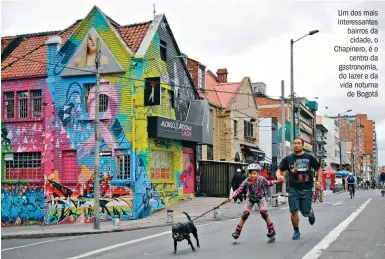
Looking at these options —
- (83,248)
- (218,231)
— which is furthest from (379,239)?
(83,248)

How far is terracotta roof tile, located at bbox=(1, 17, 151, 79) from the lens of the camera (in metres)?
26.5

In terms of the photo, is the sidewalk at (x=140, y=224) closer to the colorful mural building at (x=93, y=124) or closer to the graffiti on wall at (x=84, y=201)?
the colorful mural building at (x=93, y=124)

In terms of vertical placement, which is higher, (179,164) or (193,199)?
(179,164)

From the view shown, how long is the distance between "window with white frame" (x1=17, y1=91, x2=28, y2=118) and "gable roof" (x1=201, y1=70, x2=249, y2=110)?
12634 millimetres

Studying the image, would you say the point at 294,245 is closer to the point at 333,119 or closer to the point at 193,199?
the point at 193,199

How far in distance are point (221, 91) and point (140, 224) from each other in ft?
59.6

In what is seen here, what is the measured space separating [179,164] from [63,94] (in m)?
6.68

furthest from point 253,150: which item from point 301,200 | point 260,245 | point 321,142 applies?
point 321,142

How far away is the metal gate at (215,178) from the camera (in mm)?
32344

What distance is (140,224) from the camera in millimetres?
21125

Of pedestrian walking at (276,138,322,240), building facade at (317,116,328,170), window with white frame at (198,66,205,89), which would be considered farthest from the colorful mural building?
building facade at (317,116,328,170)

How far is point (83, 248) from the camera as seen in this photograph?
13.7 meters

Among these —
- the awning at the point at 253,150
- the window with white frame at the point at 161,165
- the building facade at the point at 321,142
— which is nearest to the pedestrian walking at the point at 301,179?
the window with white frame at the point at 161,165

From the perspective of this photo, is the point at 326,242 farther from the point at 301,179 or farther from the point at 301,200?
the point at 301,179
